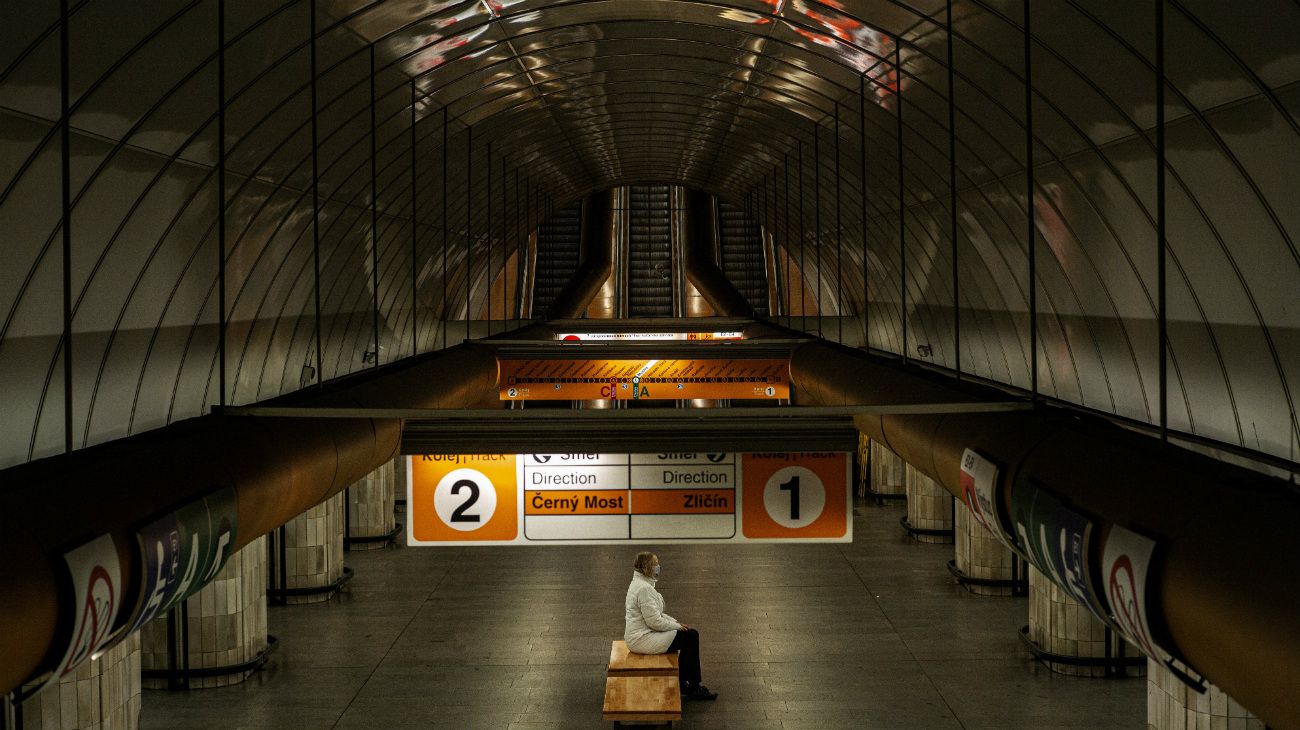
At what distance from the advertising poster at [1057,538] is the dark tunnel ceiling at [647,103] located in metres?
3.55

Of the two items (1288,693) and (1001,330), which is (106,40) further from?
(1001,330)

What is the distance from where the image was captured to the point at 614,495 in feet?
38.5

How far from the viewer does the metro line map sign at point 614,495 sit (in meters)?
11.7

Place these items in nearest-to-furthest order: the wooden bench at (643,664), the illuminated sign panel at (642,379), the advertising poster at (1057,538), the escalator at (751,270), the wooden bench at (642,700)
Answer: the advertising poster at (1057,538), the wooden bench at (642,700), the wooden bench at (643,664), the illuminated sign panel at (642,379), the escalator at (751,270)

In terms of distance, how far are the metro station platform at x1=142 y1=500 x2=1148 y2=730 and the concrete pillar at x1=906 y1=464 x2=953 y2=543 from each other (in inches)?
46.7

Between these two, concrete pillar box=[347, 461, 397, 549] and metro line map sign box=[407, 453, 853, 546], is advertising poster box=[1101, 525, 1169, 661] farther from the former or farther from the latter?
concrete pillar box=[347, 461, 397, 549]

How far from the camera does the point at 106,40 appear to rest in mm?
8938

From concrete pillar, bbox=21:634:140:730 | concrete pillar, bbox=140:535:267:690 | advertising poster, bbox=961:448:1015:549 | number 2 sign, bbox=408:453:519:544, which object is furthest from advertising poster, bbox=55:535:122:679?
concrete pillar, bbox=140:535:267:690

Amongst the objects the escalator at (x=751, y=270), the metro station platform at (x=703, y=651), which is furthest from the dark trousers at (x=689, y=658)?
the escalator at (x=751, y=270)

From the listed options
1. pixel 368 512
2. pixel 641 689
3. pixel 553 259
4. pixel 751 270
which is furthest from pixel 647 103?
pixel 751 270

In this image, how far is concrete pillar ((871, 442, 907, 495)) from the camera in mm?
32219

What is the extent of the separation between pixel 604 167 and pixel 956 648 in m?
21.7

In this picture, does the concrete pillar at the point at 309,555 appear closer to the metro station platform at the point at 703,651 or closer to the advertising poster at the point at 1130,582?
the metro station platform at the point at 703,651

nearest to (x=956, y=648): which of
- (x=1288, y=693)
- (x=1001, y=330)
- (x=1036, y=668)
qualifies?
(x=1036, y=668)
